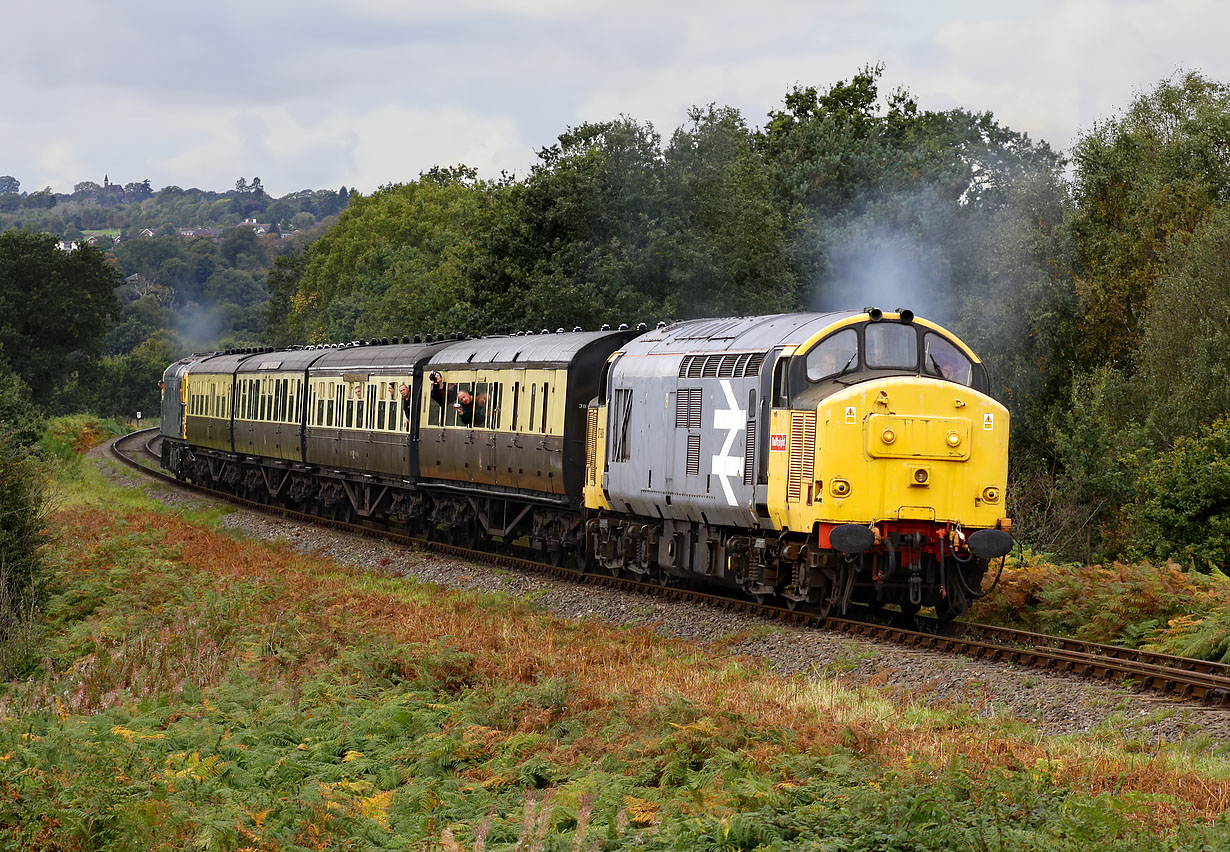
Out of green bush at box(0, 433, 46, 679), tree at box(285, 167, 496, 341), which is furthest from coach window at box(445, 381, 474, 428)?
tree at box(285, 167, 496, 341)

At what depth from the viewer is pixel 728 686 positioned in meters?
13.7

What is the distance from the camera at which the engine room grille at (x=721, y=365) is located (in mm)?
18047

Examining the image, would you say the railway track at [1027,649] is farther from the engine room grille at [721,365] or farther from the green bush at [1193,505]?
the green bush at [1193,505]

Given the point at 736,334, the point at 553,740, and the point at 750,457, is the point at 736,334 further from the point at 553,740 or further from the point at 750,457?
the point at 553,740

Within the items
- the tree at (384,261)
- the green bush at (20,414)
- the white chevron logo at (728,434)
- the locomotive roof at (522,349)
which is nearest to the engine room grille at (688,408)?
the white chevron logo at (728,434)

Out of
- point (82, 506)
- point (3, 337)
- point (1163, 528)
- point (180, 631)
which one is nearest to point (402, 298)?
point (3, 337)

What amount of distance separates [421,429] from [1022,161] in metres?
39.6

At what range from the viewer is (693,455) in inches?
766

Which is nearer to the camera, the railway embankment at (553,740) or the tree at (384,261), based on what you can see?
the railway embankment at (553,740)

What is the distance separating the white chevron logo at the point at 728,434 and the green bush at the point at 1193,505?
1216 cm

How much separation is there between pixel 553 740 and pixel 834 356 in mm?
7926

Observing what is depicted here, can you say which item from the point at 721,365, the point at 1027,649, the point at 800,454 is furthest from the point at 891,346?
the point at 1027,649

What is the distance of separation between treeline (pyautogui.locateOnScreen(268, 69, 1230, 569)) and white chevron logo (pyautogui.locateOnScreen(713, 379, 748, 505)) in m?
14.7

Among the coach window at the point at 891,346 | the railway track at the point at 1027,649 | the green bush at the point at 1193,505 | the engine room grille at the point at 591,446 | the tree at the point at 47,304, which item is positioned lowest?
the railway track at the point at 1027,649
